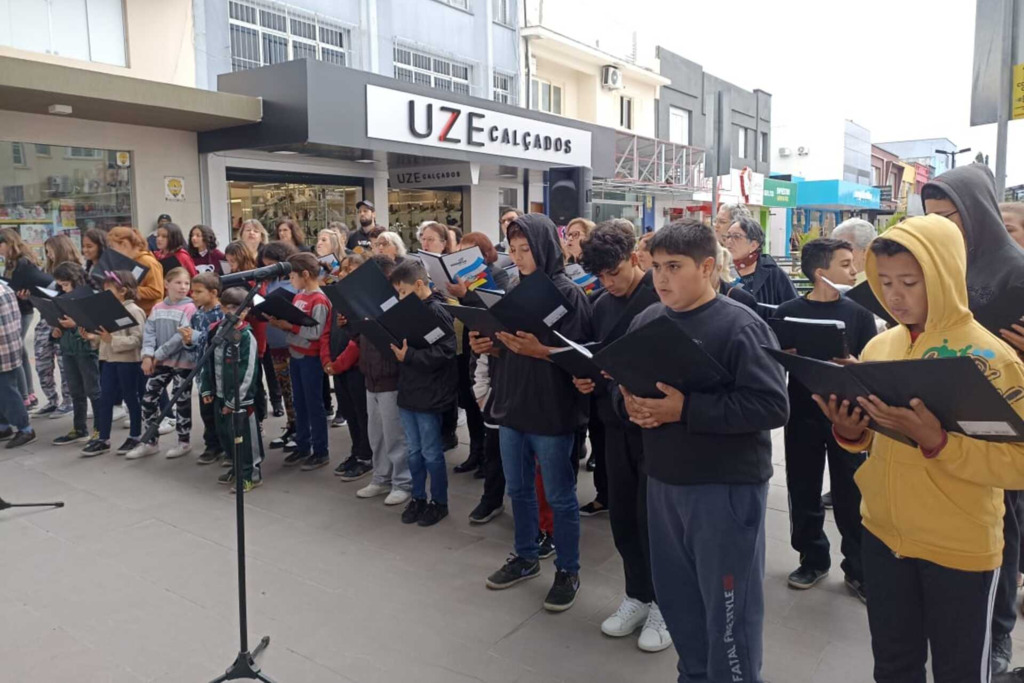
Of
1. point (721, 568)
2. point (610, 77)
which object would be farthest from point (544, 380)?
point (610, 77)

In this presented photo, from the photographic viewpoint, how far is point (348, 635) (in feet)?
11.2

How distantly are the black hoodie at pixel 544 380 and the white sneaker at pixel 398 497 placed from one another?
1669 millimetres

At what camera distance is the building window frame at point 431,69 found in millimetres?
14984

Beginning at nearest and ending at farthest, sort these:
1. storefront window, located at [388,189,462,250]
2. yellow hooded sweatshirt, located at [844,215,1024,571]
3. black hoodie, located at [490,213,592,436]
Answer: yellow hooded sweatshirt, located at [844,215,1024,571], black hoodie, located at [490,213,592,436], storefront window, located at [388,189,462,250]

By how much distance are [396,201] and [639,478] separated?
43.6 feet

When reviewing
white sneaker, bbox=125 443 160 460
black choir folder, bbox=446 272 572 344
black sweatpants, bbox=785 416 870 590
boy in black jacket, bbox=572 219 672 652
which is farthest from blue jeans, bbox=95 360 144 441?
black sweatpants, bbox=785 416 870 590

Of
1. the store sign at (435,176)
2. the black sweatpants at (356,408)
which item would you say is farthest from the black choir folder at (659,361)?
the store sign at (435,176)

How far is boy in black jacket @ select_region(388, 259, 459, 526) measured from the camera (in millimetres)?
4625

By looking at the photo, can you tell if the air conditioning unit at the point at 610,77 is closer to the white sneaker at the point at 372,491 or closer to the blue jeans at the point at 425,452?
the white sneaker at the point at 372,491

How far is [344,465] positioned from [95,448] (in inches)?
94.3

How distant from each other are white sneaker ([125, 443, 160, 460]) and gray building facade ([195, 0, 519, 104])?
23.9 ft

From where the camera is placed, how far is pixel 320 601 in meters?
3.73

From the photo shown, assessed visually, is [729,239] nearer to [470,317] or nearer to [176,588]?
[470,317]

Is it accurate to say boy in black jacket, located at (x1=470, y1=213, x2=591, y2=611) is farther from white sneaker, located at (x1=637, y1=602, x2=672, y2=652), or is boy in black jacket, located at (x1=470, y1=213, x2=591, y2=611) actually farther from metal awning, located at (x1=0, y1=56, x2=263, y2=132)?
metal awning, located at (x1=0, y1=56, x2=263, y2=132)
